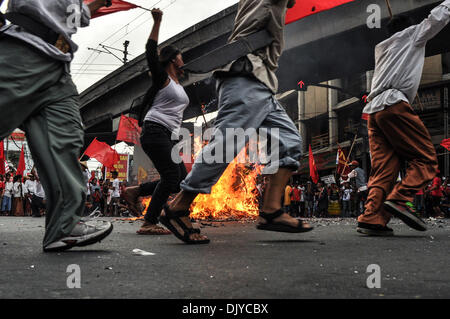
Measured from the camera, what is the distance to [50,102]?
2.85 meters

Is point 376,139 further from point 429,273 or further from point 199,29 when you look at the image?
point 199,29

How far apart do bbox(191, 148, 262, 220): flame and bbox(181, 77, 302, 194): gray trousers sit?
19.7 ft

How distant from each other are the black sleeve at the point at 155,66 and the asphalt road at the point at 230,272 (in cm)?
165

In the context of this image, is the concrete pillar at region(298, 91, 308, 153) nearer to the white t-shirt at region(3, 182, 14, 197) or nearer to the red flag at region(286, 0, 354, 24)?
the white t-shirt at region(3, 182, 14, 197)

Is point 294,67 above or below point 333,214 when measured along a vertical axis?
above

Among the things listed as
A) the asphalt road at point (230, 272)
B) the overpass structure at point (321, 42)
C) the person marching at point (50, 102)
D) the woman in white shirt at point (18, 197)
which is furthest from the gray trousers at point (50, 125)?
the woman in white shirt at point (18, 197)

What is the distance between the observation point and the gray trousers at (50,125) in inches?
106

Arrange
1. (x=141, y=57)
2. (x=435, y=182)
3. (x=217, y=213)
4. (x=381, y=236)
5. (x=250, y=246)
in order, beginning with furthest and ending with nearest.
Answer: (x=141, y=57), (x=435, y=182), (x=217, y=213), (x=381, y=236), (x=250, y=246)

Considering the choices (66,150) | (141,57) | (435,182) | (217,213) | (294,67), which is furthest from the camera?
(141,57)

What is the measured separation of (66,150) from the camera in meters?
2.85

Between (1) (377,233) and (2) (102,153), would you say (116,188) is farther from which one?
(1) (377,233)

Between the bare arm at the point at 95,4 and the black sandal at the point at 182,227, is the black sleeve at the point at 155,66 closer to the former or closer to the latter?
the bare arm at the point at 95,4

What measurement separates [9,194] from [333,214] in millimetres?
13488
